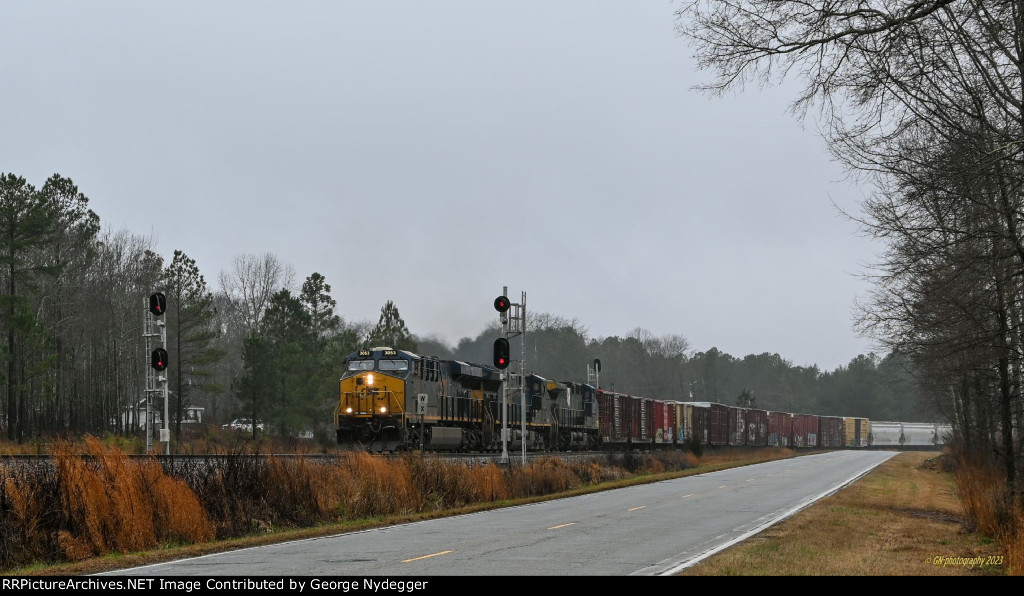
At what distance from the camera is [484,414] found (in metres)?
47.6

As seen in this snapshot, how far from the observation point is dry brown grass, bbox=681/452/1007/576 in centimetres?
1366

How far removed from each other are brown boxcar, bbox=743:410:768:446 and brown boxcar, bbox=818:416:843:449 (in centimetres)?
2168

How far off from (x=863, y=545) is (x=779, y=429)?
87.6m

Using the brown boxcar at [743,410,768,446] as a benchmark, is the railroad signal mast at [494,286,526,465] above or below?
above

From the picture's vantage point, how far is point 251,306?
4136 inches

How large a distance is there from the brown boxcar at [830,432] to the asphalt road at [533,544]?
91.9 meters

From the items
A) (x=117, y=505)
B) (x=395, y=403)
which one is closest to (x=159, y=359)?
(x=395, y=403)

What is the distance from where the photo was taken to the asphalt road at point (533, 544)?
513 inches

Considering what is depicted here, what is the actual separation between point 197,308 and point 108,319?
11162 millimetres

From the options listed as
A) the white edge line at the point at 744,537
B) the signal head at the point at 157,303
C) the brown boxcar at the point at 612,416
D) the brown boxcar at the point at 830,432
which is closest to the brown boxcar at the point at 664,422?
the brown boxcar at the point at 612,416

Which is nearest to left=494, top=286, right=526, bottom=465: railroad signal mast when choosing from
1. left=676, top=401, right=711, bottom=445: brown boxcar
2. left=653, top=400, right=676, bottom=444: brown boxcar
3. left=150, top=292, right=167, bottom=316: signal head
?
left=150, top=292, right=167, bottom=316: signal head

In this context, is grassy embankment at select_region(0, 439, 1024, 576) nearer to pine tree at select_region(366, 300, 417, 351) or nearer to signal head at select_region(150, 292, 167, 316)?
signal head at select_region(150, 292, 167, 316)

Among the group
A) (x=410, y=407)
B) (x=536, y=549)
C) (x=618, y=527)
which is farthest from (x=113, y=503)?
(x=410, y=407)
